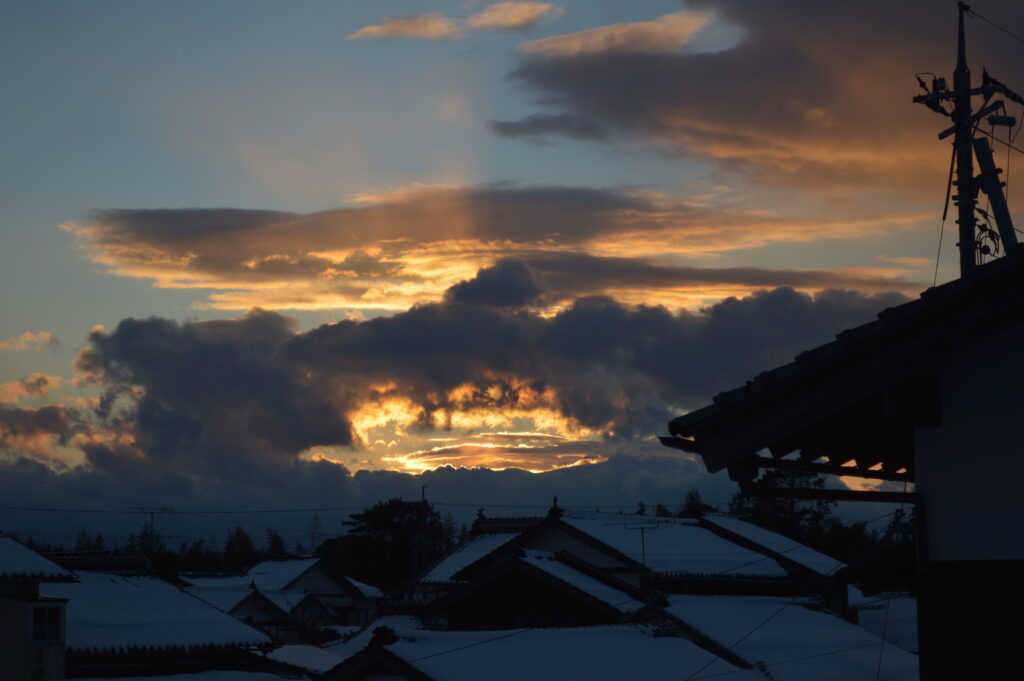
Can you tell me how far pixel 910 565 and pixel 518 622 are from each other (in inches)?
1158

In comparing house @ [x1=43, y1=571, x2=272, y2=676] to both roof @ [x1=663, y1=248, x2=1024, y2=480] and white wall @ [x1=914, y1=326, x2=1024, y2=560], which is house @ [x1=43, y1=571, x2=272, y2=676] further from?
white wall @ [x1=914, y1=326, x2=1024, y2=560]

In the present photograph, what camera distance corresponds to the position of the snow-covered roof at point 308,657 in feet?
151

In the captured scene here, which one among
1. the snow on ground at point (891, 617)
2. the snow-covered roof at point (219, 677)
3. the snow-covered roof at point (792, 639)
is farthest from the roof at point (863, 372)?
the snow on ground at point (891, 617)

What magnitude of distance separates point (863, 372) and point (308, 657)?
45.8 m

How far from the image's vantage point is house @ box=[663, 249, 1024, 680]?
713 centimetres

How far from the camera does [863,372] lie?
7551 millimetres

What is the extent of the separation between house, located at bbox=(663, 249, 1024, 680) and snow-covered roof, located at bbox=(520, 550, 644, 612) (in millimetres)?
30029

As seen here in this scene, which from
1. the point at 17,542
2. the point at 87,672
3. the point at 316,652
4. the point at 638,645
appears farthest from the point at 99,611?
the point at 638,645

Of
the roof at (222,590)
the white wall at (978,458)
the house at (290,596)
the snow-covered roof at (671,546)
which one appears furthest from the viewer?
the house at (290,596)

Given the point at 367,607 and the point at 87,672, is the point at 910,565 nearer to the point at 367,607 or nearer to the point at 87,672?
the point at 87,672

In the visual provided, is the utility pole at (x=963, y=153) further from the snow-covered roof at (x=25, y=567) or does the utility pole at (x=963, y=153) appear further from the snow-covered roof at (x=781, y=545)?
the snow-covered roof at (x=25, y=567)

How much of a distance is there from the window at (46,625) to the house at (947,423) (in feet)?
101

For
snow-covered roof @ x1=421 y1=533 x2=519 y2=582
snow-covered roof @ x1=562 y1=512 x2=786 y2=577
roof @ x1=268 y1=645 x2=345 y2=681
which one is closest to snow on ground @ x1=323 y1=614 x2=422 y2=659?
roof @ x1=268 y1=645 x2=345 y2=681

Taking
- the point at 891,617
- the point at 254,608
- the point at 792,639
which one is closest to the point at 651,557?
the point at 792,639
